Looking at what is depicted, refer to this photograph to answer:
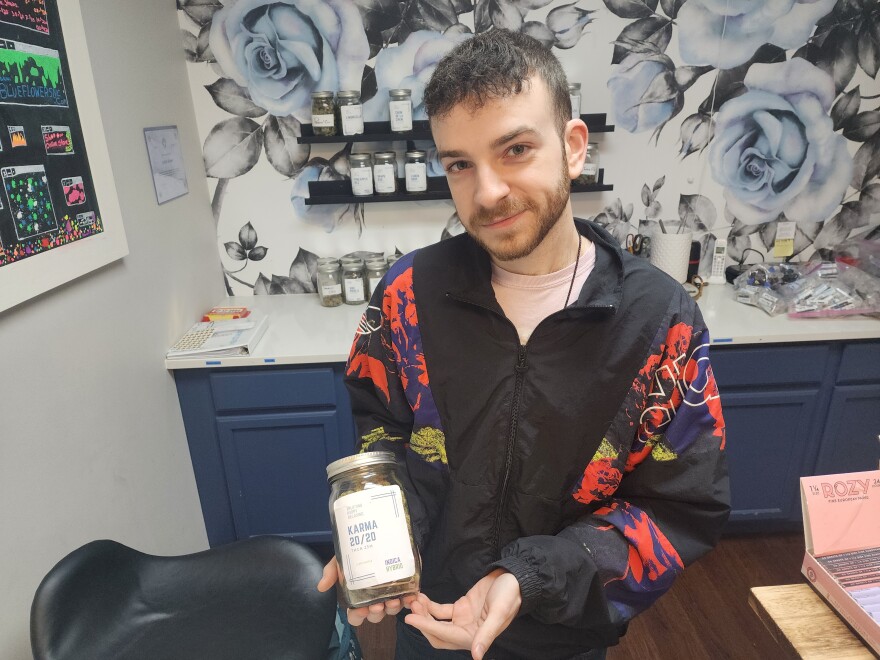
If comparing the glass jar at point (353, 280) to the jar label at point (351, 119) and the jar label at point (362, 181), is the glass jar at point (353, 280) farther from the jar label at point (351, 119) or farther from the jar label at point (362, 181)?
the jar label at point (351, 119)

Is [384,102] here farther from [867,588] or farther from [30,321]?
[867,588]

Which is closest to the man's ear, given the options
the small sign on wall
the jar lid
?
the jar lid

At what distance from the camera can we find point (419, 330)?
3.33 ft

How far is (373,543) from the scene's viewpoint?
2.36 feet

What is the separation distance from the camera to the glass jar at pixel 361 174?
2104 mm

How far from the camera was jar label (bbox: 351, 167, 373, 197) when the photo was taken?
2111 mm

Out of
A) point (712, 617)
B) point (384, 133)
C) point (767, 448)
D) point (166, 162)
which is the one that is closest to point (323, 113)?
point (384, 133)

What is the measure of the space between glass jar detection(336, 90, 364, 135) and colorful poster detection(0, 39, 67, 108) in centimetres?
94

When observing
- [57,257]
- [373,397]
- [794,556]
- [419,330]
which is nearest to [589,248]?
[419,330]

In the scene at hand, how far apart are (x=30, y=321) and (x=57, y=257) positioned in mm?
158

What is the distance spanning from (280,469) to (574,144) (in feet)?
5.19

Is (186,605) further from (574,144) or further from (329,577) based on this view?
(574,144)

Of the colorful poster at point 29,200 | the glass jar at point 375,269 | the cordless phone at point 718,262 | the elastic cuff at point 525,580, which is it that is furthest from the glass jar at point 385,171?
the elastic cuff at point 525,580

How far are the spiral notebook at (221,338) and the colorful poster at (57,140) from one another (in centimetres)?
71
